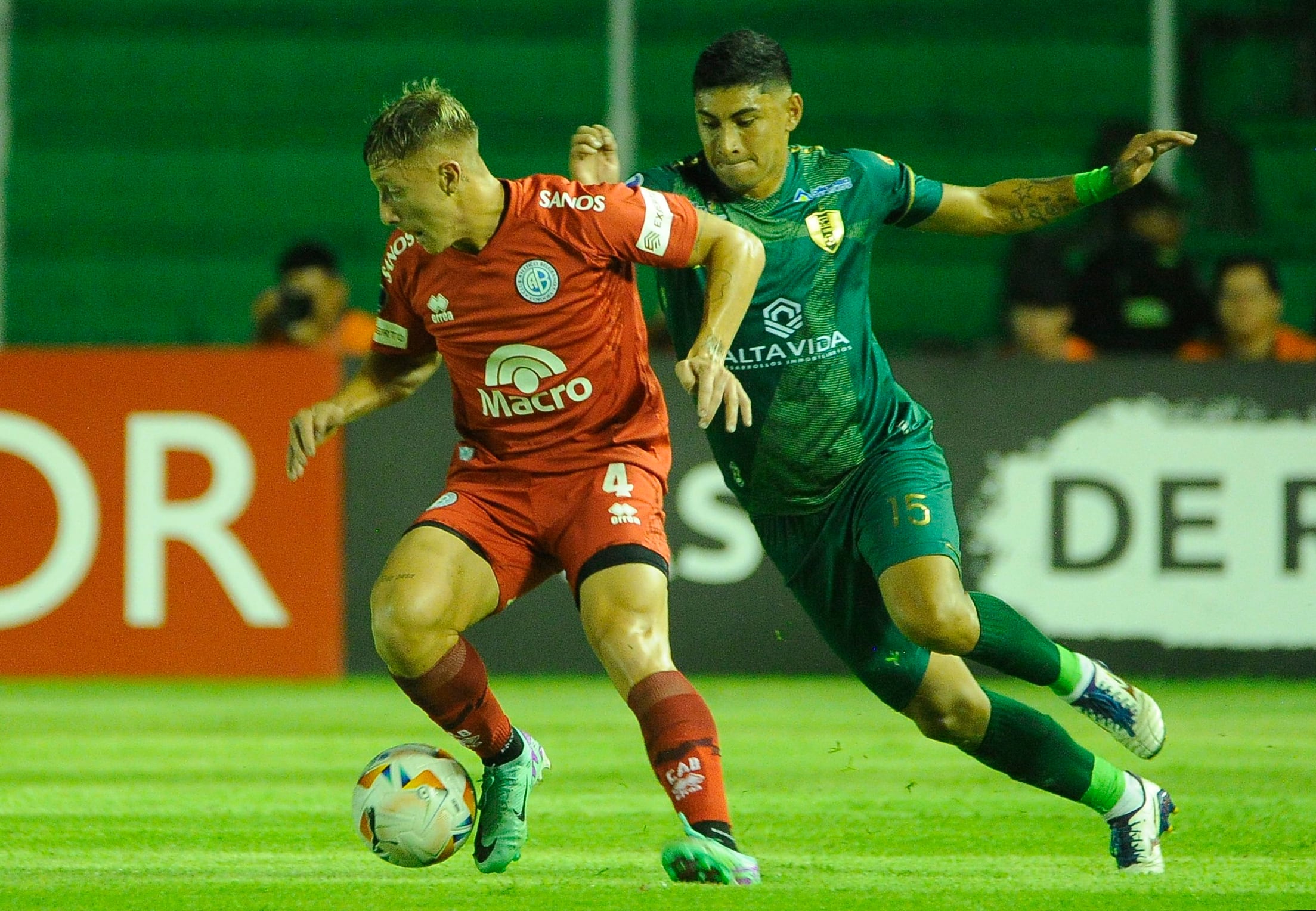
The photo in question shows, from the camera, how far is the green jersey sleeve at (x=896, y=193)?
209 inches

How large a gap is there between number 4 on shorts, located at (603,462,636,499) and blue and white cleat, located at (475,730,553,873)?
69 centimetres


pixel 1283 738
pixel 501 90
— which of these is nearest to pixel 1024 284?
pixel 1283 738

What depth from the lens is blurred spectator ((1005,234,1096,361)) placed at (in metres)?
9.30

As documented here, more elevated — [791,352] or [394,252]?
[394,252]

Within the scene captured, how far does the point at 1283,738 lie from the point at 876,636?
3.01 metres

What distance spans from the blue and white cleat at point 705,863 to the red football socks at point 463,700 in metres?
0.68

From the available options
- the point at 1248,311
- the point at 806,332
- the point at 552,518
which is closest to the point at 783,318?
the point at 806,332

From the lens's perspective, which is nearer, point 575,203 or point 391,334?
point 575,203

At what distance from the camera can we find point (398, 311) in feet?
16.7

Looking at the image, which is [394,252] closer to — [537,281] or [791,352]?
[537,281]

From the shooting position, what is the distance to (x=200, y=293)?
1142 cm

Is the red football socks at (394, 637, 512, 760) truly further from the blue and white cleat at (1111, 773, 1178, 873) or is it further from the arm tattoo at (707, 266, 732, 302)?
the blue and white cleat at (1111, 773, 1178, 873)

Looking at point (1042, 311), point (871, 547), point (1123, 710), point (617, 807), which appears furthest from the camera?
point (1042, 311)

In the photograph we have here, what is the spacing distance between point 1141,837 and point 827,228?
1.69 metres
